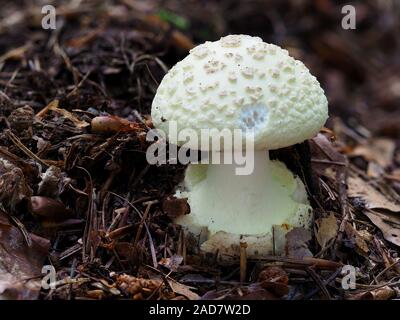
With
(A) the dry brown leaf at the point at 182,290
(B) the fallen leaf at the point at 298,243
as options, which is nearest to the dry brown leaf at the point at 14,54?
(A) the dry brown leaf at the point at 182,290

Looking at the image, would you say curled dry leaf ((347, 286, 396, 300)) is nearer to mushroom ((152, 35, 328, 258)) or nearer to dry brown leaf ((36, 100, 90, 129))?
mushroom ((152, 35, 328, 258))

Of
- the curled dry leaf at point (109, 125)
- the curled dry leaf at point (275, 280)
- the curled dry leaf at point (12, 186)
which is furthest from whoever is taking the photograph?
the curled dry leaf at point (109, 125)

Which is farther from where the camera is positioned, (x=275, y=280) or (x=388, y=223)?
(x=388, y=223)

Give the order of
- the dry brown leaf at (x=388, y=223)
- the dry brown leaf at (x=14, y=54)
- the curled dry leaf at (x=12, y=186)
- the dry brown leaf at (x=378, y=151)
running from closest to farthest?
the curled dry leaf at (x=12, y=186), the dry brown leaf at (x=388, y=223), the dry brown leaf at (x=14, y=54), the dry brown leaf at (x=378, y=151)

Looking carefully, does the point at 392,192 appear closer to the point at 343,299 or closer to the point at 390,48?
the point at 343,299

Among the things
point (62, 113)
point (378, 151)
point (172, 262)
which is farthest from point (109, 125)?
point (378, 151)

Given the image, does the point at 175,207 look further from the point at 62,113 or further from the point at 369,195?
the point at 369,195

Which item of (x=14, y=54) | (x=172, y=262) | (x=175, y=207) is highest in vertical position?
(x=14, y=54)

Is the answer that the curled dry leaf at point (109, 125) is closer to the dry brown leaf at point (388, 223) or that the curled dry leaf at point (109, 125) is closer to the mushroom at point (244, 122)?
the mushroom at point (244, 122)

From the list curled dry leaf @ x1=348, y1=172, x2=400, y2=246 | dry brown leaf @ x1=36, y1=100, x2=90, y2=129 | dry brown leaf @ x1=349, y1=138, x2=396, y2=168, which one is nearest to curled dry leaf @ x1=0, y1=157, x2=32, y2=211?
dry brown leaf @ x1=36, y1=100, x2=90, y2=129
